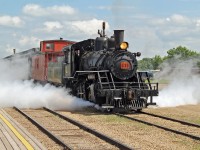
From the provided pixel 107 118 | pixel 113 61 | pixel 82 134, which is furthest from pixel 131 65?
pixel 82 134

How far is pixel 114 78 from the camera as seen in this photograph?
16.4 m

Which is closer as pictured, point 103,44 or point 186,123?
point 186,123

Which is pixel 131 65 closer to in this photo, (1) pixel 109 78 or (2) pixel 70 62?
(1) pixel 109 78

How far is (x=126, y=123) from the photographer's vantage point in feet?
41.9

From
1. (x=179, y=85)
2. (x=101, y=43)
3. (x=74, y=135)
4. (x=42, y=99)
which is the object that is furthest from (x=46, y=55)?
(x=74, y=135)

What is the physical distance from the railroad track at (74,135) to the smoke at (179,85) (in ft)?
23.9

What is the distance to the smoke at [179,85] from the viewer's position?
2033cm

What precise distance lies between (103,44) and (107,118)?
14.3 feet

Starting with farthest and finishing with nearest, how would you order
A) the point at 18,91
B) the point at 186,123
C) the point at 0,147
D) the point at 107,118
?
the point at 18,91, the point at 107,118, the point at 186,123, the point at 0,147

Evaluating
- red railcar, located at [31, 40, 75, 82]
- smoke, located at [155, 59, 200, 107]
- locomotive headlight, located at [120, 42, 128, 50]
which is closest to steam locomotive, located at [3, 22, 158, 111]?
locomotive headlight, located at [120, 42, 128, 50]

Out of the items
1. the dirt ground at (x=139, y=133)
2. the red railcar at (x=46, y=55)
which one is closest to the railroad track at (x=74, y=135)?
the dirt ground at (x=139, y=133)

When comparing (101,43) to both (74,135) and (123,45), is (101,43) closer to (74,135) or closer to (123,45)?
(123,45)

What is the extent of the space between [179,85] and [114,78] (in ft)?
28.4

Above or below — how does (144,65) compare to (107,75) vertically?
above
